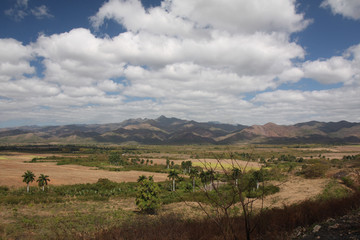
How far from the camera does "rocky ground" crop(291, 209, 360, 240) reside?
747cm

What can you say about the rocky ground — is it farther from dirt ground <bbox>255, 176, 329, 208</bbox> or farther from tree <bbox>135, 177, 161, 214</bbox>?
tree <bbox>135, 177, 161, 214</bbox>

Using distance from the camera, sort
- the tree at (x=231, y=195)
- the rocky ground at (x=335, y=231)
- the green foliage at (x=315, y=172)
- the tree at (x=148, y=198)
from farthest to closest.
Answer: the green foliage at (x=315, y=172), the tree at (x=148, y=198), the rocky ground at (x=335, y=231), the tree at (x=231, y=195)

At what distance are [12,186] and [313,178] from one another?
9503 centimetres

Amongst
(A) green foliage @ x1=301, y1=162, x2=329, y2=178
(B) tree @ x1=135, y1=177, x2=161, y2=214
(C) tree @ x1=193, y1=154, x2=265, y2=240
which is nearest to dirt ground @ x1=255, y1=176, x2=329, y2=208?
(A) green foliage @ x1=301, y1=162, x2=329, y2=178

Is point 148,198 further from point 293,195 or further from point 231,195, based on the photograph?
point 231,195

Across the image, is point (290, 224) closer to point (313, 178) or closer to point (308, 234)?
A: point (308, 234)

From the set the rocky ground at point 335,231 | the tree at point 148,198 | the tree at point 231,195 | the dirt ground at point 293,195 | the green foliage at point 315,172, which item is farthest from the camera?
the green foliage at point 315,172

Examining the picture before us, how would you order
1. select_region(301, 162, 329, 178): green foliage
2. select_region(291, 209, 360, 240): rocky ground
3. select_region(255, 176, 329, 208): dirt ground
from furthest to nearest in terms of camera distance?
1. select_region(301, 162, 329, 178): green foliage
2. select_region(255, 176, 329, 208): dirt ground
3. select_region(291, 209, 360, 240): rocky ground

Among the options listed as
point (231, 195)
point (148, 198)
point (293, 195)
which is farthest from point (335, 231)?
point (293, 195)

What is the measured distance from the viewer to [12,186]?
68.3 meters

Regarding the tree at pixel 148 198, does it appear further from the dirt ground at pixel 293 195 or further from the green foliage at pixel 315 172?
the green foliage at pixel 315 172

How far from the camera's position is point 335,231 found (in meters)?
7.93

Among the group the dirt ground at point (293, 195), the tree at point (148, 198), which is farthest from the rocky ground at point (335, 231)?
the tree at point (148, 198)

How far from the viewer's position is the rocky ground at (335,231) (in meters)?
7.47
